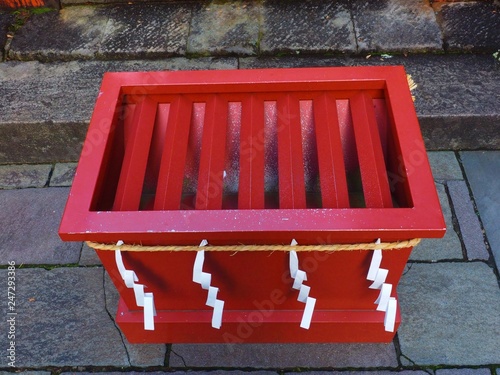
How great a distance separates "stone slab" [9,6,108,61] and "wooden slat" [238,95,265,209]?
149 centimetres

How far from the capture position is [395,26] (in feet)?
8.95

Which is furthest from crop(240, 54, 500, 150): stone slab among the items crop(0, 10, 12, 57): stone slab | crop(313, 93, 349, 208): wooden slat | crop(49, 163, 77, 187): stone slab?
crop(0, 10, 12, 57): stone slab

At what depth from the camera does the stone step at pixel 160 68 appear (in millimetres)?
2387

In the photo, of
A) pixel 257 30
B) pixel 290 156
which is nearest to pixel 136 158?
pixel 290 156

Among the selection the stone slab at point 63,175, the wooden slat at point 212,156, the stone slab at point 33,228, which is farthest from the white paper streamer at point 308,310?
the stone slab at point 63,175

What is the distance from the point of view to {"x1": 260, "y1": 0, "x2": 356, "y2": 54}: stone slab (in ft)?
8.69

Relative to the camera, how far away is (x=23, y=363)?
6.08 ft

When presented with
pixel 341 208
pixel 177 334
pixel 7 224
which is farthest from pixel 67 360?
pixel 341 208

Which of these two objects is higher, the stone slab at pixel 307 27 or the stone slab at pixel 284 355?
the stone slab at pixel 307 27

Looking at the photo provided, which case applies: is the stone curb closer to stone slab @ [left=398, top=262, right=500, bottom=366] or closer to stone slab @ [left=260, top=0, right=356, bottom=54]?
stone slab @ [left=260, top=0, right=356, bottom=54]

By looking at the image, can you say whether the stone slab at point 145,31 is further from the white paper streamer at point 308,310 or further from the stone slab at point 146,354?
the white paper streamer at point 308,310

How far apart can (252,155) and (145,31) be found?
1.64 meters

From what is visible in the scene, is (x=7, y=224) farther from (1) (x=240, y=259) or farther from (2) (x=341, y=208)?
(2) (x=341, y=208)

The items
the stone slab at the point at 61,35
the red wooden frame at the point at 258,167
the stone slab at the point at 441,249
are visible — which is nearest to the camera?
the red wooden frame at the point at 258,167
